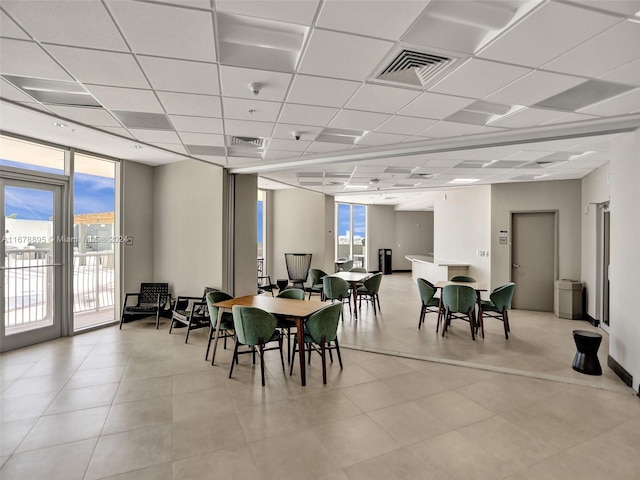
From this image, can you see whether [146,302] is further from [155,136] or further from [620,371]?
[620,371]

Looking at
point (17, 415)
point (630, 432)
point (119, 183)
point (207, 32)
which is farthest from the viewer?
point (119, 183)

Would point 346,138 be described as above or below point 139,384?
above

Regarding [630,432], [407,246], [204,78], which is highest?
[204,78]

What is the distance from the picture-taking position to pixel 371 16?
195 centimetres

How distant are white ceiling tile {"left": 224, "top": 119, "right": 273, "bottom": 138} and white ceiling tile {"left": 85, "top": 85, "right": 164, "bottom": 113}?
2.51 feet

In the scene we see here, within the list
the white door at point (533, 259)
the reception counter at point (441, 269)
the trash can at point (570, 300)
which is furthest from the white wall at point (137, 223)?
the trash can at point (570, 300)

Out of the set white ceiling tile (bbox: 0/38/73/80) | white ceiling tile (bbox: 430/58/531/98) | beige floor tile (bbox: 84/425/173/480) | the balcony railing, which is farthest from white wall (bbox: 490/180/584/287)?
the balcony railing

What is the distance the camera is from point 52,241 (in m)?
5.00

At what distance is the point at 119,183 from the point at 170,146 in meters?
1.84

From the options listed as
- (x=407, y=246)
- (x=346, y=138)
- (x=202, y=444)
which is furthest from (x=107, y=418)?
(x=407, y=246)

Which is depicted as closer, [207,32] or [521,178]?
[207,32]

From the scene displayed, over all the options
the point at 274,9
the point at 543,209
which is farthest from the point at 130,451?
the point at 543,209

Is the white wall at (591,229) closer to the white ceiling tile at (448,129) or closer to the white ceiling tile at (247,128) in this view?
the white ceiling tile at (448,129)

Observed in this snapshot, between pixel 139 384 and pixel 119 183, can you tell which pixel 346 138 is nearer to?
pixel 139 384
